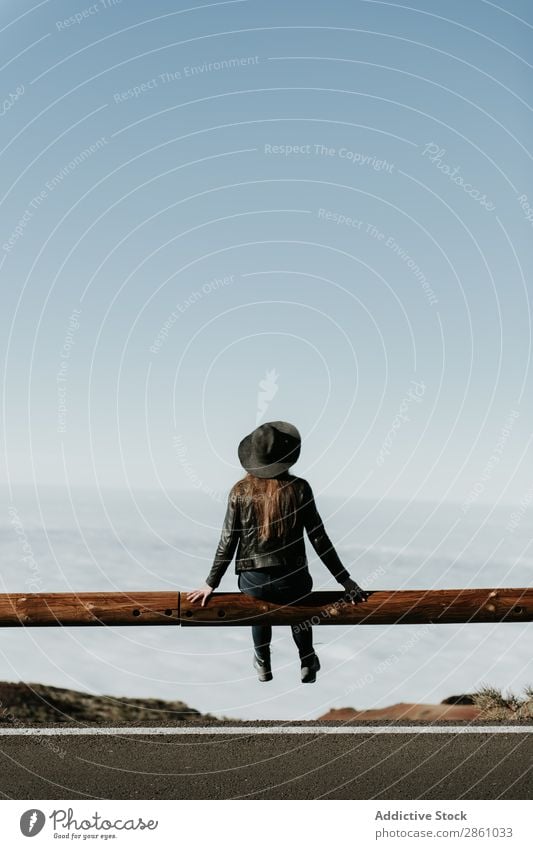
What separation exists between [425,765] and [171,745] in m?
2.03

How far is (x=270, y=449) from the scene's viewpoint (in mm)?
7168

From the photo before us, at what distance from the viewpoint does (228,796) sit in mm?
6500

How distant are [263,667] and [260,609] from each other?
998mm

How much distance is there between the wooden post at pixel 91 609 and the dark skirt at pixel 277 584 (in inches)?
32.4

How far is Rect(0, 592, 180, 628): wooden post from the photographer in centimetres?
634

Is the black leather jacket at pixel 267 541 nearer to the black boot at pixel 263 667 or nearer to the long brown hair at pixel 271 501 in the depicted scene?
the long brown hair at pixel 271 501

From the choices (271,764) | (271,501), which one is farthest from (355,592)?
(271,764)

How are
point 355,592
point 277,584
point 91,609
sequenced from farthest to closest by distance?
point 277,584
point 355,592
point 91,609

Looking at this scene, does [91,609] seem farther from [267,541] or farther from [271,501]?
[271,501]

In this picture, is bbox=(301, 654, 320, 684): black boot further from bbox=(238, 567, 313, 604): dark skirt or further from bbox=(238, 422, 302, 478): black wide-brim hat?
bbox=(238, 422, 302, 478): black wide-brim hat

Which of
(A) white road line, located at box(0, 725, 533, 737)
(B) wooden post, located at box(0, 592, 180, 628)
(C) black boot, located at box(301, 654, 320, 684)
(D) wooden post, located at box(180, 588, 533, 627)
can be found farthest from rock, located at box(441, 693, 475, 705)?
(B) wooden post, located at box(0, 592, 180, 628)

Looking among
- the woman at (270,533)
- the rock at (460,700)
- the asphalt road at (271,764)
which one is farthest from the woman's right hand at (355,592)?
the rock at (460,700)
